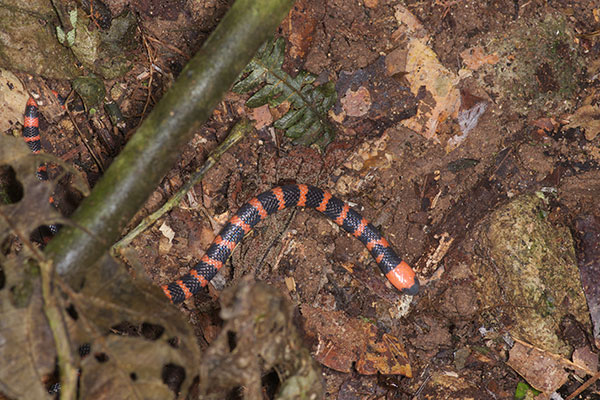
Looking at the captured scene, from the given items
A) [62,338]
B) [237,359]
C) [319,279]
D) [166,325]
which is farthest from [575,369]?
[62,338]

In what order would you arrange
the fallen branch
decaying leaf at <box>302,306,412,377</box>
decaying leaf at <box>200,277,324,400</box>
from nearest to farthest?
decaying leaf at <box>200,277,324,400</box> < the fallen branch < decaying leaf at <box>302,306,412,377</box>

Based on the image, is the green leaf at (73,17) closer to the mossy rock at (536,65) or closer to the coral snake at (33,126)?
the coral snake at (33,126)

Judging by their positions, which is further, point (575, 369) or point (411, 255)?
point (411, 255)

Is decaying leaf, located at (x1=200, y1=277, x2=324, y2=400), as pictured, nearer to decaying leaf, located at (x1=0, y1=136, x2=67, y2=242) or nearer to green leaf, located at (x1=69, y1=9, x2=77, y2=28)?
decaying leaf, located at (x1=0, y1=136, x2=67, y2=242)

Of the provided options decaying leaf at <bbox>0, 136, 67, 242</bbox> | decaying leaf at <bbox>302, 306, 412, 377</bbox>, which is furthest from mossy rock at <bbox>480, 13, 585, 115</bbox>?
decaying leaf at <bbox>0, 136, 67, 242</bbox>

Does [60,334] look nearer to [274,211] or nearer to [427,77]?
[274,211]

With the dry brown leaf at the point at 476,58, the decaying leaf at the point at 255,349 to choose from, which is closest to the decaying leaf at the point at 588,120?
the dry brown leaf at the point at 476,58

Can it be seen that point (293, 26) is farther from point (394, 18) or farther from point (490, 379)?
point (490, 379)
